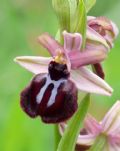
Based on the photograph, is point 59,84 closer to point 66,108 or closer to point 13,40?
point 66,108

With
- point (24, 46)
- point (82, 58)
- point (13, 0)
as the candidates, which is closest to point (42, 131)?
point (82, 58)

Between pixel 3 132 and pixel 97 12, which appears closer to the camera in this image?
pixel 3 132

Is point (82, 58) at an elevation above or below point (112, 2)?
above

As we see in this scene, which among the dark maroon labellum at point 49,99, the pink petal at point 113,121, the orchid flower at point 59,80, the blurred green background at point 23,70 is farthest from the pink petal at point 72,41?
the blurred green background at point 23,70

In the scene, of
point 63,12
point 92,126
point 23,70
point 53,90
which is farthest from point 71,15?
point 23,70

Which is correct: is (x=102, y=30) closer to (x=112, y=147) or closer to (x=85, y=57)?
(x=85, y=57)

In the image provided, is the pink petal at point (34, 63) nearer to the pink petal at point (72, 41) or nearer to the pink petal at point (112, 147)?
the pink petal at point (72, 41)
